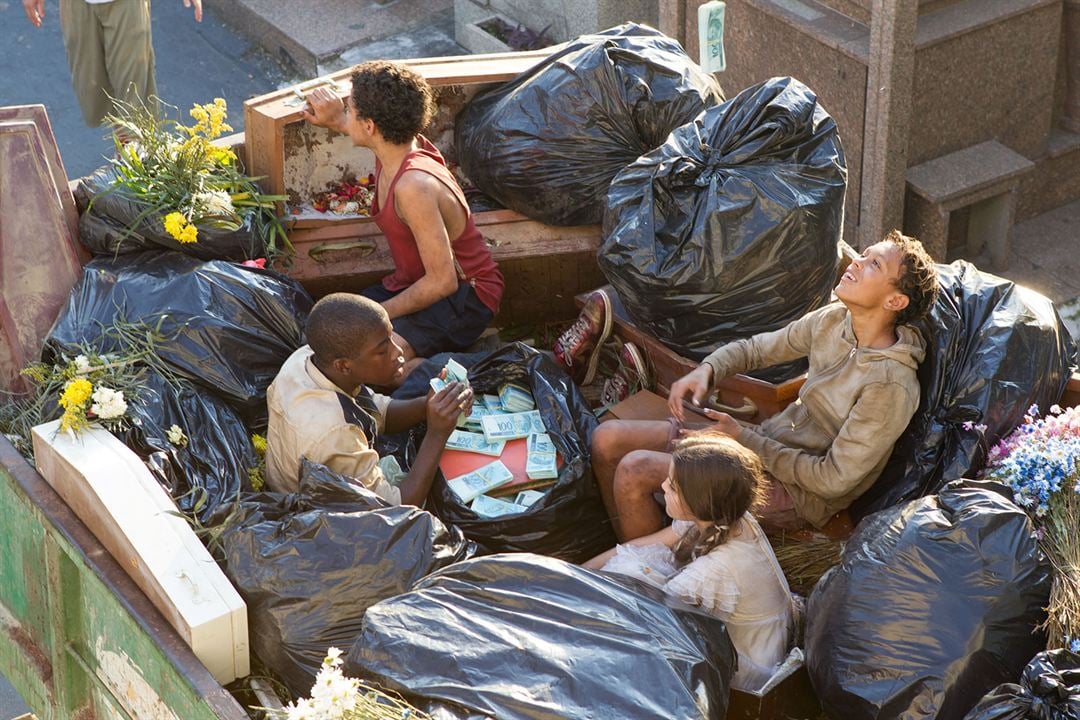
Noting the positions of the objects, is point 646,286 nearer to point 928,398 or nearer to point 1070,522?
point 928,398

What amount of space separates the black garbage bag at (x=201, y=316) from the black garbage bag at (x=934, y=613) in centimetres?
183

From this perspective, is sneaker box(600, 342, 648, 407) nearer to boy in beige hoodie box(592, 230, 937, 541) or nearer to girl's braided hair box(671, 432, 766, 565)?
boy in beige hoodie box(592, 230, 937, 541)

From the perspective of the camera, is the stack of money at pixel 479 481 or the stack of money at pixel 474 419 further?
the stack of money at pixel 474 419

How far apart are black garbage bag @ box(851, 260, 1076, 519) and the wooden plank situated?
5.86 feet

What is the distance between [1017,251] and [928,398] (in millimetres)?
2829

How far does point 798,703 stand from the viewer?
2.91 m

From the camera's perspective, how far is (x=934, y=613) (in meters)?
2.66

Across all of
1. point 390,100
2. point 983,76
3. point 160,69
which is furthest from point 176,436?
point 160,69

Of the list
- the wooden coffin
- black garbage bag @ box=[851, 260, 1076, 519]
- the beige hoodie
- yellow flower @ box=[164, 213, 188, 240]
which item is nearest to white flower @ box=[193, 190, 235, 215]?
yellow flower @ box=[164, 213, 188, 240]

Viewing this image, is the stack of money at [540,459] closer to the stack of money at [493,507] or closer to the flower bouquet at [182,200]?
the stack of money at [493,507]

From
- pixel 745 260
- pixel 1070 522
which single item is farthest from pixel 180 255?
pixel 1070 522

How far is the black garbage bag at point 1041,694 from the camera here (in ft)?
7.73

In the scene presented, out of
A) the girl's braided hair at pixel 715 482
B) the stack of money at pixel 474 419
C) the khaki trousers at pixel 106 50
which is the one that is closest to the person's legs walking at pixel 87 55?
the khaki trousers at pixel 106 50

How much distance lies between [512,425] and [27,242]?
155 centimetres
